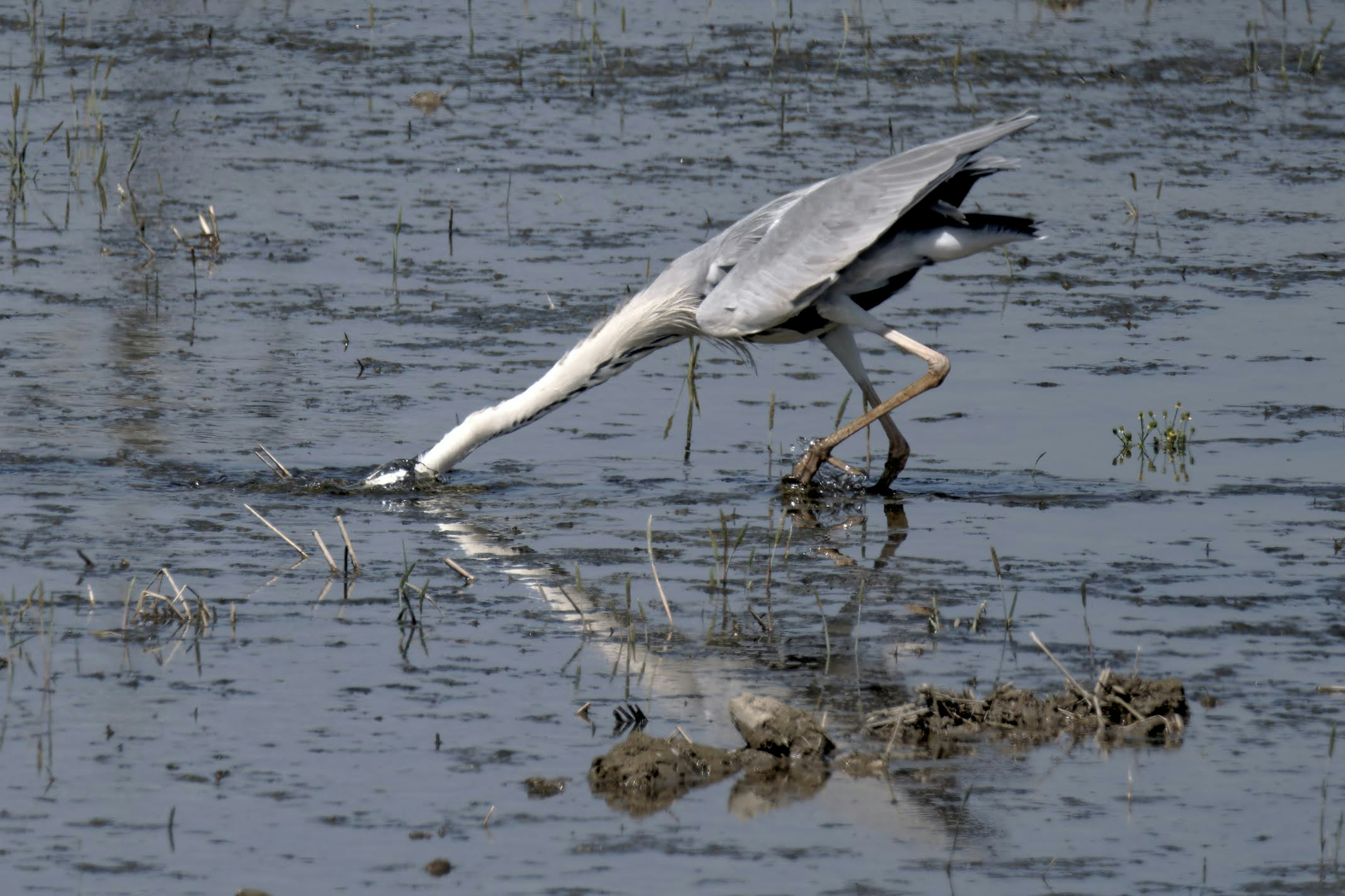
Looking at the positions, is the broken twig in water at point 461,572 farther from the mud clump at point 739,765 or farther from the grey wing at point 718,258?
the grey wing at point 718,258

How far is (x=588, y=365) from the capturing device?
27.7ft

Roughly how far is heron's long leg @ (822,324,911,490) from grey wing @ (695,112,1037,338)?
1.61ft

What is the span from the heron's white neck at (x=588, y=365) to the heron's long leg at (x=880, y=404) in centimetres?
58

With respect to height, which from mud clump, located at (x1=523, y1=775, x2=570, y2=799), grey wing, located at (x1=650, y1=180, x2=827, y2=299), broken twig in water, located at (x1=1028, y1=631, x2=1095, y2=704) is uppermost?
grey wing, located at (x1=650, y1=180, x2=827, y2=299)

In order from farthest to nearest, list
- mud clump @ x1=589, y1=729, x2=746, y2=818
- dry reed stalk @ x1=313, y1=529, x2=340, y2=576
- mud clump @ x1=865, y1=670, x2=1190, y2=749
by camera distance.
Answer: dry reed stalk @ x1=313, y1=529, x2=340, y2=576, mud clump @ x1=865, y1=670, x2=1190, y2=749, mud clump @ x1=589, y1=729, x2=746, y2=818

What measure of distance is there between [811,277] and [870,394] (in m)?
0.80

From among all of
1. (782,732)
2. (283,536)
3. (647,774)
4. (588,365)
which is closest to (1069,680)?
(782,732)

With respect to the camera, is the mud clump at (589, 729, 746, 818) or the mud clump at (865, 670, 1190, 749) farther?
the mud clump at (865, 670, 1190, 749)

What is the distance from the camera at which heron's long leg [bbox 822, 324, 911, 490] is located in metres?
8.69

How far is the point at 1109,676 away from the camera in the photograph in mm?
5641

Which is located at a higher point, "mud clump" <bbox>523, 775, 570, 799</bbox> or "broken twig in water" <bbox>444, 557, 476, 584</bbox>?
"broken twig in water" <bbox>444, 557, 476, 584</bbox>

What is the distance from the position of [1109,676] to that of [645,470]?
129 inches

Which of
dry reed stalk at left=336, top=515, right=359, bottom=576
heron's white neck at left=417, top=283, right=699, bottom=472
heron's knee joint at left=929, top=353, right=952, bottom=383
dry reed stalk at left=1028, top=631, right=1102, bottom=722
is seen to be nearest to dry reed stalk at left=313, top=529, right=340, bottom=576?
dry reed stalk at left=336, top=515, right=359, bottom=576

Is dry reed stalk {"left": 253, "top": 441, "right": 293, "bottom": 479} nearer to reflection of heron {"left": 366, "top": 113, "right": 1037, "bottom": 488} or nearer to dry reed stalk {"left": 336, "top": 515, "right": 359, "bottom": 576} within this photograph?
reflection of heron {"left": 366, "top": 113, "right": 1037, "bottom": 488}
